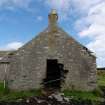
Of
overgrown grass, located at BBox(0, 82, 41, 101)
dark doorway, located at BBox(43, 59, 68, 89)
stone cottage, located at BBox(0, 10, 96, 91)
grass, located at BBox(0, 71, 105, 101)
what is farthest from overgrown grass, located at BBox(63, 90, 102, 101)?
overgrown grass, located at BBox(0, 82, 41, 101)

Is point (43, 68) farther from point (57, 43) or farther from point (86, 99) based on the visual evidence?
point (86, 99)

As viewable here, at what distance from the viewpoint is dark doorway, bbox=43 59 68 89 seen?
93.7 ft

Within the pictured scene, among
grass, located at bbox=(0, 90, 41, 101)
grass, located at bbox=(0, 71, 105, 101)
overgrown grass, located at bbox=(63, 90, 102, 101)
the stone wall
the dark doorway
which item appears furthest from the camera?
the dark doorway

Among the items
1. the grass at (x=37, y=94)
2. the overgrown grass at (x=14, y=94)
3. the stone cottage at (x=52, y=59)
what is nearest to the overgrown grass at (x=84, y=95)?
the grass at (x=37, y=94)

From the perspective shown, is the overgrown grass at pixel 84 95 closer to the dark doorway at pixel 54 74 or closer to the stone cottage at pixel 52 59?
the stone cottage at pixel 52 59

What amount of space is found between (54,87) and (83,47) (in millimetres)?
4383

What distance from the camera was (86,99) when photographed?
24.7 m

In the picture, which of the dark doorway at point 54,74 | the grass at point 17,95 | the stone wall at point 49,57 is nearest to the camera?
the grass at point 17,95

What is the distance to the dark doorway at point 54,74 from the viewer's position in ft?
93.7

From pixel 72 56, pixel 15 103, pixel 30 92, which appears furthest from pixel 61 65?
pixel 15 103

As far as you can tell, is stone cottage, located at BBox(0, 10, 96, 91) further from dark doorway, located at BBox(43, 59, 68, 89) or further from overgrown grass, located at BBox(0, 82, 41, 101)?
overgrown grass, located at BBox(0, 82, 41, 101)

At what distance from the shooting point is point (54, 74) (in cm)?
3041

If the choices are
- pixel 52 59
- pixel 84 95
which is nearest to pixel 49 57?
pixel 52 59

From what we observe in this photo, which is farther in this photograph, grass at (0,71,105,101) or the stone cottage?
the stone cottage
